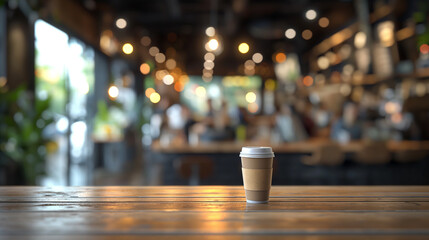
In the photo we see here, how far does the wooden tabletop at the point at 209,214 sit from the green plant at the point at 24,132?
9.85 feet

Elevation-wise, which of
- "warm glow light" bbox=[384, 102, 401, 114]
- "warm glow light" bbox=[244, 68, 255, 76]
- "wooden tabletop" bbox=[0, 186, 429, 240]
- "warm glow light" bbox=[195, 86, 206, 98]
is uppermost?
"warm glow light" bbox=[244, 68, 255, 76]

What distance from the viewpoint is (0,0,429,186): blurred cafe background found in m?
5.04

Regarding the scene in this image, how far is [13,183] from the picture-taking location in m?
4.59

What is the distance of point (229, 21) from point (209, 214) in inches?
414

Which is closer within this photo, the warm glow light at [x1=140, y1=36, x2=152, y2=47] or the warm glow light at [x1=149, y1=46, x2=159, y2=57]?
the warm glow light at [x1=140, y1=36, x2=152, y2=47]

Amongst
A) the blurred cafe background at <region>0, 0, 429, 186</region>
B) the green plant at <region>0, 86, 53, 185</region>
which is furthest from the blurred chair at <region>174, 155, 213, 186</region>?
the green plant at <region>0, 86, 53, 185</region>

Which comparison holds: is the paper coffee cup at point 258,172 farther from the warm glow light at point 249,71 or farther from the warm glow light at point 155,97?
the warm glow light at point 249,71

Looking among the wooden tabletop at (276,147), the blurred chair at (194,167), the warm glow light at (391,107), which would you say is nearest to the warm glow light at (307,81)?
the warm glow light at (391,107)

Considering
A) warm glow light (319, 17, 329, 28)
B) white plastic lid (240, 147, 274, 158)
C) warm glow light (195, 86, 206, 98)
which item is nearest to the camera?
white plastic lid (240, 147, 274, 158)

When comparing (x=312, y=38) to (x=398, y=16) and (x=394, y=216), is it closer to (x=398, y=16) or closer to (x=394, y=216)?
(x=398, y=16)

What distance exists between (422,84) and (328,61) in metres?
5.05

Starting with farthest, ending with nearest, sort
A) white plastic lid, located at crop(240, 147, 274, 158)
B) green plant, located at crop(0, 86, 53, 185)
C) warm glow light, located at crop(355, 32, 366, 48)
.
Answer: warm glow light, located at crop(355, 32, 366, 48), green plant, located at crop(0, 86, 53, 185), white plastic lid, located at crop(240, 147, 274, 158)

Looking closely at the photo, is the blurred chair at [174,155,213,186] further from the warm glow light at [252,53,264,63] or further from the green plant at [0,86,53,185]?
the warm glow light at [252,53,264,63]

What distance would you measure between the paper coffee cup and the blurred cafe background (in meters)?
3.61
